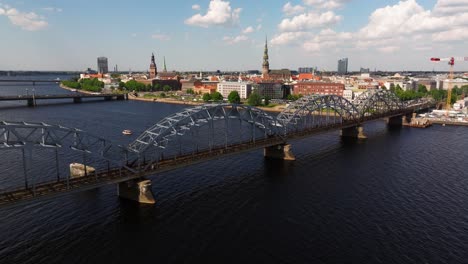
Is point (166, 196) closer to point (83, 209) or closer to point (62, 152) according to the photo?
point (83, 209)

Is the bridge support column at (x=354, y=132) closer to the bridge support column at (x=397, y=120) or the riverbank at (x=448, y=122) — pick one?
the bridge support column at (x=397, y=120)

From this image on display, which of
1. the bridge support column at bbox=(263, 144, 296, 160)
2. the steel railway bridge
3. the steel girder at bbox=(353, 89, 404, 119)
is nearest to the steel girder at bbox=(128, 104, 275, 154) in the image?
the steel railway bridge

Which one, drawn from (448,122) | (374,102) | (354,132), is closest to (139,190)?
(354,132)

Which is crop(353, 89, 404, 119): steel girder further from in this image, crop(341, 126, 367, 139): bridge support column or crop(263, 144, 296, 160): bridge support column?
Result: crop(263, 144, 296, 160): bridge support column

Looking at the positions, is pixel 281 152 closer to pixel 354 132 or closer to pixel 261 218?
pixel 261 218

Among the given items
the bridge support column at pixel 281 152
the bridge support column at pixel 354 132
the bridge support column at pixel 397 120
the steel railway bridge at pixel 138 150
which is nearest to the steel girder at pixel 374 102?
the steel railway bridge at pixel 138 150

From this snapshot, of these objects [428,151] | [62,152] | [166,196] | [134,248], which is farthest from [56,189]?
[428,151]
